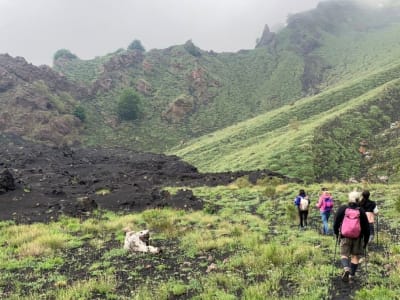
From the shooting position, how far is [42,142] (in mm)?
79500

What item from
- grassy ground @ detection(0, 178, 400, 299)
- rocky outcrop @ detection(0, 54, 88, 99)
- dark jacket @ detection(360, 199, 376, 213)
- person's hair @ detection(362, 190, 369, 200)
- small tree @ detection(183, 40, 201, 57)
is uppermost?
small tree @ detection(183, 40, 201, 57)

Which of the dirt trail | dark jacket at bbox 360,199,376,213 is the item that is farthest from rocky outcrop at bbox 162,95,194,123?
dark jacket at bbox 360,199,376,213

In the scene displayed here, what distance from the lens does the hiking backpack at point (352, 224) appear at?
995cm

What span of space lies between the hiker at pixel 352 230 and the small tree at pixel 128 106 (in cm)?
8905

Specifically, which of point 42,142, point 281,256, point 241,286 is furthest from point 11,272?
point 42,142

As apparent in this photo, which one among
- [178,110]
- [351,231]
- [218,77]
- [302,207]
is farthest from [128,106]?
[351,231]

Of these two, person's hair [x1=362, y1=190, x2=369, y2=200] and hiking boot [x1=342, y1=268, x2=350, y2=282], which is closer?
hiking boot [x1=342, y1=268, x2=350, y2=282]

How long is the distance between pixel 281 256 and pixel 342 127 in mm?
44647

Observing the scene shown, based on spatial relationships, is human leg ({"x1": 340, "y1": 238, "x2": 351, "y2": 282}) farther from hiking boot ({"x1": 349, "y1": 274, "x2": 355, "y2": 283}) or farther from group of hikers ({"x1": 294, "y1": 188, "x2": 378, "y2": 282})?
hiking boot ({"x1": 349, "y1": 274, "x2": 355, "y2": 283})

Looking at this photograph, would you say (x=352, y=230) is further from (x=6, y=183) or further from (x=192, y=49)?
(x=192, y=49)

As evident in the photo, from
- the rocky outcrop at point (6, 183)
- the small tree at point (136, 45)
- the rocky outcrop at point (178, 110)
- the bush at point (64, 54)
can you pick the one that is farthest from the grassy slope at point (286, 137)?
the small tree at point (136, 45)

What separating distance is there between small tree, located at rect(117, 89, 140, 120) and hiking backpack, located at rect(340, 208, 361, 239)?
89301 millimetres

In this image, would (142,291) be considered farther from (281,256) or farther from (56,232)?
(56,232)

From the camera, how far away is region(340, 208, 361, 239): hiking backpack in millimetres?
9953
